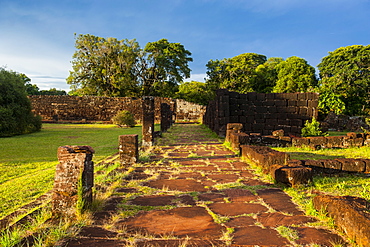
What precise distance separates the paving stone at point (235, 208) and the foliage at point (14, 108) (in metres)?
13.3

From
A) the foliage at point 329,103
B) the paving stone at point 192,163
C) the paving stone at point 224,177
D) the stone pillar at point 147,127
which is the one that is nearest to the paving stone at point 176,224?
the paving stone at point 224,177

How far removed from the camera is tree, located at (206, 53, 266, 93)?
37.4m

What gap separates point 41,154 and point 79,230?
5770 mm

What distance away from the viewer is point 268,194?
3.74 metres

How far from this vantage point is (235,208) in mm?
3197

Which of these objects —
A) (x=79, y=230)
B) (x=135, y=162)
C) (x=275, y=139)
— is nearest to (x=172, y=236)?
(x=79, y=230)

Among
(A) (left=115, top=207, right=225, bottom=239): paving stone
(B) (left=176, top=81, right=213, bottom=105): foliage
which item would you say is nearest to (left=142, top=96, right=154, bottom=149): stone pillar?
(A) (left=115, top=207, right=225, bottom=239): paving stone

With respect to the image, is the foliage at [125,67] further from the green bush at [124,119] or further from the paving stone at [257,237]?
the paving stone at [257,237]

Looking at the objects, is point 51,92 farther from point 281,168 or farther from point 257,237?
point 257,237

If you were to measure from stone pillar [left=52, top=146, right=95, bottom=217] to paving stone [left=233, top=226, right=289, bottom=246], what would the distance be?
1.87 m

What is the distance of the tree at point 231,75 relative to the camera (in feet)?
→ 123

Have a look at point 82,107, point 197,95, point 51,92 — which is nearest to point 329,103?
point 197,95

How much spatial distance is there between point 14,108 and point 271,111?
48.7 feet

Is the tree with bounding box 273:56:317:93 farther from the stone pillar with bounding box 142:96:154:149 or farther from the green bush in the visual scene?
the stone pillar with bounding box 142:96:154:149
